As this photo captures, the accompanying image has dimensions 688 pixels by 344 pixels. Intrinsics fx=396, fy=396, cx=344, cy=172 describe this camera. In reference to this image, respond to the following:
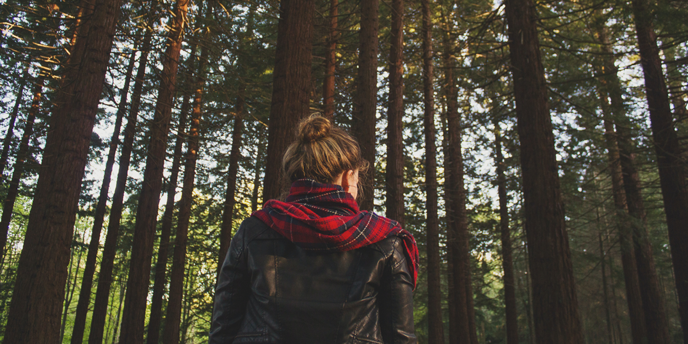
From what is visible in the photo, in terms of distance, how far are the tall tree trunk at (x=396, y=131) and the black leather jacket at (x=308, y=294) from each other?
289 inches

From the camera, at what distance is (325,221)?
165 centimetres

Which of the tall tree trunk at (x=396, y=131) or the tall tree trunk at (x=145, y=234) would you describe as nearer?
the tall tree trunk at (x=396, y=131)

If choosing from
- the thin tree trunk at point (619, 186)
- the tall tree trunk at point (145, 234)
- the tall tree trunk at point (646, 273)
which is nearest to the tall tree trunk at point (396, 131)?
the thin tree trunk at point (619, 186)

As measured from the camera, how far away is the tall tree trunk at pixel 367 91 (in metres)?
7.96

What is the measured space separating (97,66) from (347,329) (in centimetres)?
590

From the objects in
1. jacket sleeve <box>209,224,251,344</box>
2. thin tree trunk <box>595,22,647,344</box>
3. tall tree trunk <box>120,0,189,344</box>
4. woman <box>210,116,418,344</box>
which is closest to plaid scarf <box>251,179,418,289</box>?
woman <box>210,116,418,344</box>

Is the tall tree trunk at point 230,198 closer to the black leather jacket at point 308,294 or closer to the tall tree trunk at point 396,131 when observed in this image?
the tall tree trunk at point 396,131

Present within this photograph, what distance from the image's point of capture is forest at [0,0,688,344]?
5.36 meters

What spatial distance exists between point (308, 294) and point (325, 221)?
0.30 m

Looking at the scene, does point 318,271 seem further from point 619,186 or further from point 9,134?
point 9,134

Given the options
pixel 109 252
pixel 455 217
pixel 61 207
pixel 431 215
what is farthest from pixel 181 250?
pixel 455 217

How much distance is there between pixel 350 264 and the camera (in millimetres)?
1679

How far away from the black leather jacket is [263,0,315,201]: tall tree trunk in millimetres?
2768

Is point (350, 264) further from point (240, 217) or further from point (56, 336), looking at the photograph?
point (240, 217)
